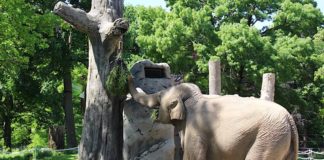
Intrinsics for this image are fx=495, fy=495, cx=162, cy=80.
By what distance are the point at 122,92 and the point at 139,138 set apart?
0.98 metres

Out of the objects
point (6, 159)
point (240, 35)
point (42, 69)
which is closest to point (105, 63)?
point (6, 159)

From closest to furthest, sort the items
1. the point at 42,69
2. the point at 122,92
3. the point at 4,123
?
the point at 122,92, the point at 42,69, the point at 4,123

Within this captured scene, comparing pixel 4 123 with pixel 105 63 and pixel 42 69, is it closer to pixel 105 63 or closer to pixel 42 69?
pixel 42 69

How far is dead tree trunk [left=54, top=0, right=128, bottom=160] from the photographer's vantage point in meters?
7.34

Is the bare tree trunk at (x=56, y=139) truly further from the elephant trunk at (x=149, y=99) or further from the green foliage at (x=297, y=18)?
the elephant trunk at (x=149, y=99)

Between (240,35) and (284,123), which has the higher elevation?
(240,35)

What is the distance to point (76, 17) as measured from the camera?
23.7 ft

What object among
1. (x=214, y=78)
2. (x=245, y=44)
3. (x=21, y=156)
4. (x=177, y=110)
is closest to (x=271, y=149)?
(x=177, y=110)

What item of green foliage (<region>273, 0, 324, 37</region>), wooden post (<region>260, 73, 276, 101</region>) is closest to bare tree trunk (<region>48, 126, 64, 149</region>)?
green foliage (<region>273, 0, 324, 37</region>)

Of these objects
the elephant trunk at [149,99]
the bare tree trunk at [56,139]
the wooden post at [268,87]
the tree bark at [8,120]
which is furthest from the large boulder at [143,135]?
the tree bark at [8,120]

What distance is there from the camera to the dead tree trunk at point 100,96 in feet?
24.1

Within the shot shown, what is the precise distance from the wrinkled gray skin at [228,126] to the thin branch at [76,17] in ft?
6.18

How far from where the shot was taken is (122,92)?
23.6ft

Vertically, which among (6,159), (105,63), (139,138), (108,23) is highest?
(108,23)
